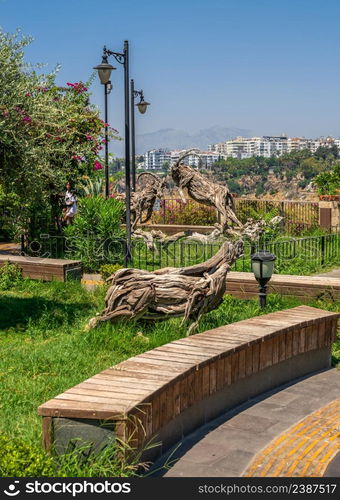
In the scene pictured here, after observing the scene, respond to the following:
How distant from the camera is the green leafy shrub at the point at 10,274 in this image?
41.0 ft

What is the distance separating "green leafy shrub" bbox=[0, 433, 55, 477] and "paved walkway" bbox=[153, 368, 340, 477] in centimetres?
109

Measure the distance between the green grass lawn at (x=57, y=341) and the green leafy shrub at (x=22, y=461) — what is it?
574 mm

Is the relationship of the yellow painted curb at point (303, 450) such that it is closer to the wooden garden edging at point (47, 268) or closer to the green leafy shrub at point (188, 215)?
the wooden garden edging at point (47, 268)

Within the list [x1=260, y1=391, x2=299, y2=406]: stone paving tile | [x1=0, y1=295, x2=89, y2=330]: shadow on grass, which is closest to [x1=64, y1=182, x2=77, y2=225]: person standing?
[x1=0, y1=295, x2=89, y2=330]: shadow on grass

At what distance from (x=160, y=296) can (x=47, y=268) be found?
4.72 metres

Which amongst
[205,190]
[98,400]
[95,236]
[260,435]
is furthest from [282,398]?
[205,190]

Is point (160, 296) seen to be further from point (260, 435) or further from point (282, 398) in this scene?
point (260, 435)

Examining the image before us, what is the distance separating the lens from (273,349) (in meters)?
7.65

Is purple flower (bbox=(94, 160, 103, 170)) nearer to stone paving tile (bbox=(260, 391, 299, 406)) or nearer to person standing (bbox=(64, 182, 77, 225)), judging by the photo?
person standing (bbox=(64, 182, 77, 225))

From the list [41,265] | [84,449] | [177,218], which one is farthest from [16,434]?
[177,218]

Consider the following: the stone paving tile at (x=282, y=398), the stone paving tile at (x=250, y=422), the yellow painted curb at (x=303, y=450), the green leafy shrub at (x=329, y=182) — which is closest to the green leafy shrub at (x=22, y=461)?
the yellow painted curb at (x=303, y=450)

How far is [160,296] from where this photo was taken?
27.2 feet

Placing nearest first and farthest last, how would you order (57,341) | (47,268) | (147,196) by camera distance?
(57,341)
(47,268)
(147,196)
